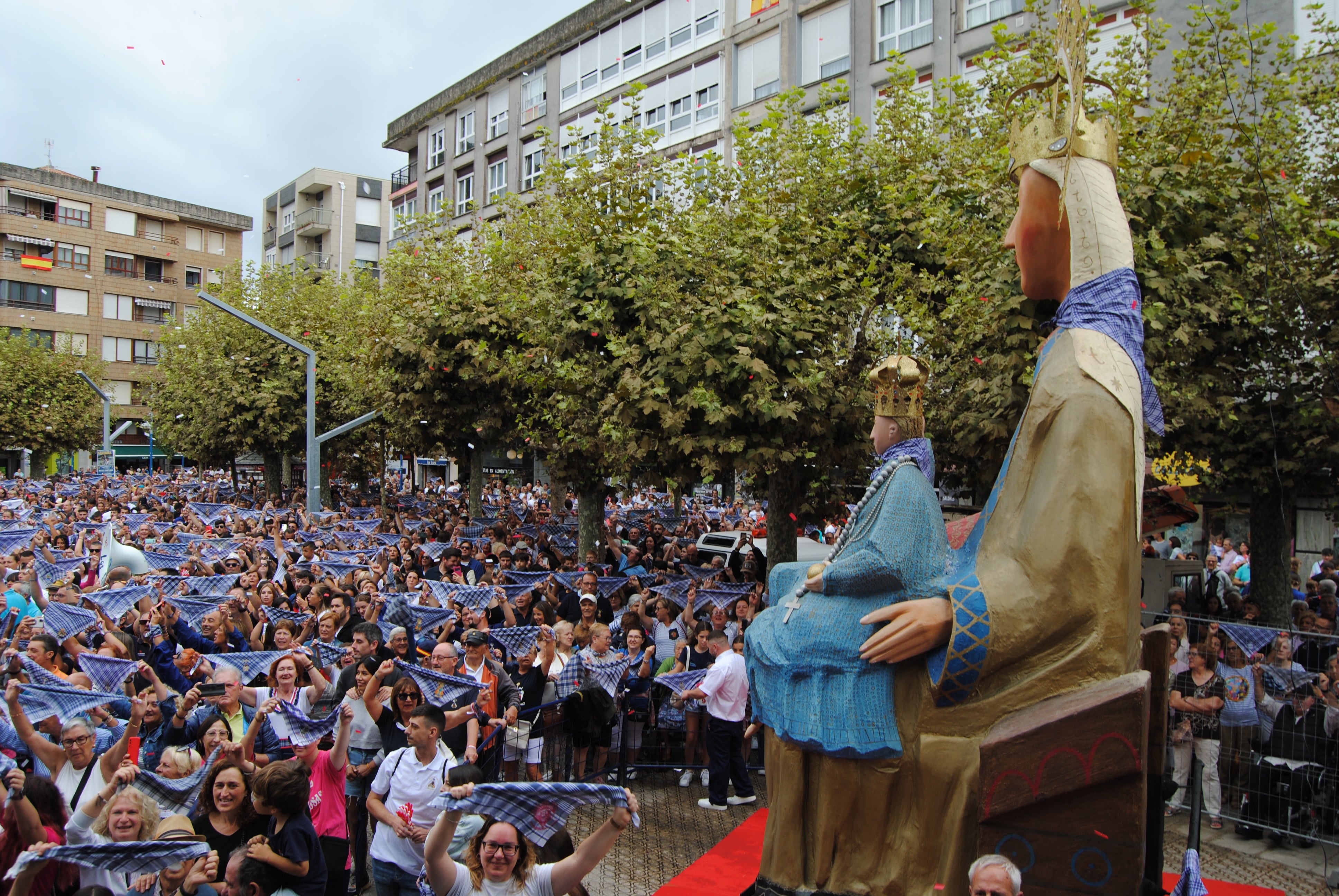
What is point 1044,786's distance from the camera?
4.12 meters

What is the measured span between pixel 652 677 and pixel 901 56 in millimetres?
10135

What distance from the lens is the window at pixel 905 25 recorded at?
83.4 ft

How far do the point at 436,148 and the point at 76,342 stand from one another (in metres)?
26.6

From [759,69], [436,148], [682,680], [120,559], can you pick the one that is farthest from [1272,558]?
[436,148]

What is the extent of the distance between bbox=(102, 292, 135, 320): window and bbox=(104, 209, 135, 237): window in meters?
3.73

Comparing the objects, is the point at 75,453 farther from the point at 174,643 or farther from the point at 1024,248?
the point at 1024,248

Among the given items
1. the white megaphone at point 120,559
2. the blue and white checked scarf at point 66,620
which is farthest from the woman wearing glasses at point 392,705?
the white megaphone at point 120,559

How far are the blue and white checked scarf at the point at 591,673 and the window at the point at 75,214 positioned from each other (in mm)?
60617

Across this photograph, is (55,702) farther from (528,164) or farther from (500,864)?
(528,164)

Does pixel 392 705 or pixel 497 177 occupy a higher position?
pixel 497 177

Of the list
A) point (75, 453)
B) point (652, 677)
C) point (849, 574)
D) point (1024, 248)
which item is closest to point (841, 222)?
point (652, 677)

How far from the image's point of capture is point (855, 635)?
470cm

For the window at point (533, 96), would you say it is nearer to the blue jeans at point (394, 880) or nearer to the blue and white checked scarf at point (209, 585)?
the blue and white checked scarf at point (209, 585)

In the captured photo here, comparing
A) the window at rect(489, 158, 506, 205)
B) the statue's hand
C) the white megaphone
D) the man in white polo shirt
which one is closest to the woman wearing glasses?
the man in white polo shirt
